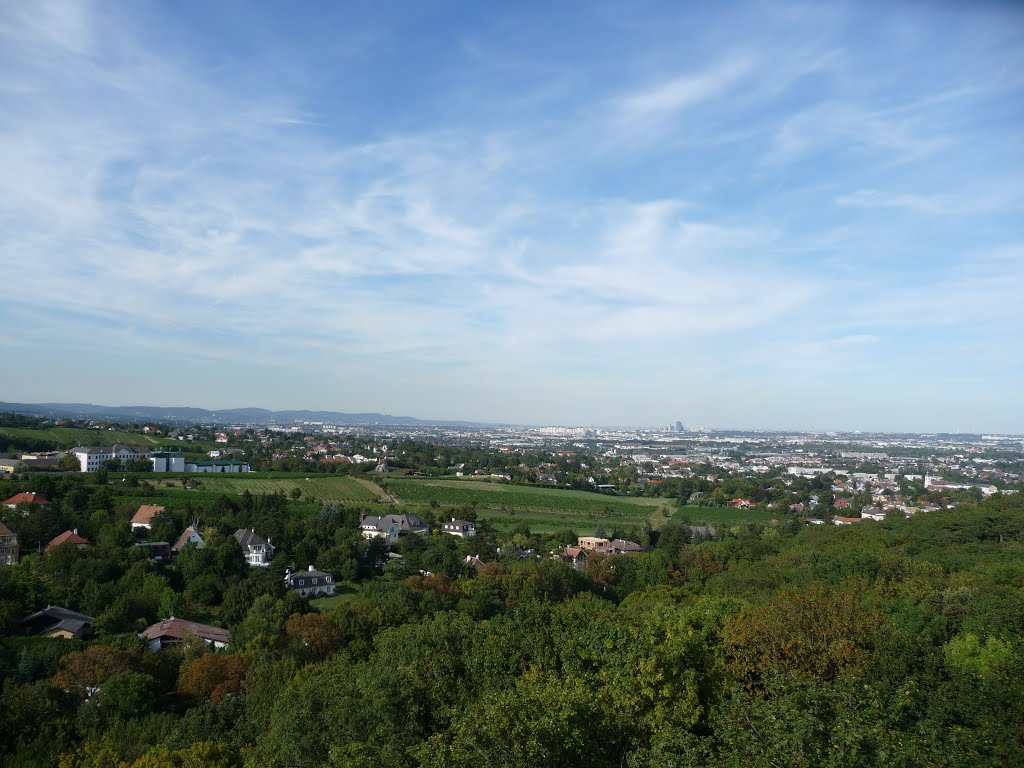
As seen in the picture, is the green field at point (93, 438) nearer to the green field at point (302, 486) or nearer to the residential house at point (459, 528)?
the green field at point (302, 486)

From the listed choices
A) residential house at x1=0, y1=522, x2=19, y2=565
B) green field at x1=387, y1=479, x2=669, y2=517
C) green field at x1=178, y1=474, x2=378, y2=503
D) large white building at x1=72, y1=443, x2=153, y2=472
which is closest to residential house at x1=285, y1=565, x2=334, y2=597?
residential house at x1=0, y1=522, x2=19, y2=565

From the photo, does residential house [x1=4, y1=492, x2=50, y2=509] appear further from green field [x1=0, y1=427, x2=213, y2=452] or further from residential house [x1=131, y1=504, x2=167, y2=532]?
green field [x1=0, y1=427, x2=213, y2=452]

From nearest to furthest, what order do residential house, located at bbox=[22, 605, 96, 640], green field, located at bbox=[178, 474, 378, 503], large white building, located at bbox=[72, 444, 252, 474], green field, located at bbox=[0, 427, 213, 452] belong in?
1. residential house, located at bbox=[22, 605, 96, 640]
2. green field, located at bbox=[178, 474, 378, 503]
3. large white building, located at bbox=[72, 444, 252, 474]
4. green field, located at bbox=[0, 427, 213, 452]

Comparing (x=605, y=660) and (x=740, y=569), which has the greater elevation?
(x=605, y=660)

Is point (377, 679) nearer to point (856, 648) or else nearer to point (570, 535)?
point (856, 648)

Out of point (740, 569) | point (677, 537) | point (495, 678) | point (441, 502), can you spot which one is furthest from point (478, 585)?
point (441, 502)

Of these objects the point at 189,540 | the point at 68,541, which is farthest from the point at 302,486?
the point at 68,541
